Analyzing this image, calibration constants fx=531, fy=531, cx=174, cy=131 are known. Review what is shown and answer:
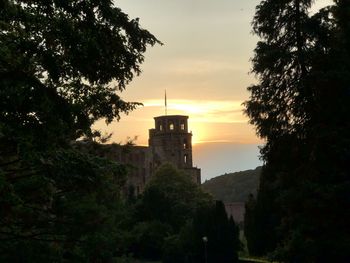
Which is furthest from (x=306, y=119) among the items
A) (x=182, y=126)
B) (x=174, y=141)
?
(x=182, y=126)

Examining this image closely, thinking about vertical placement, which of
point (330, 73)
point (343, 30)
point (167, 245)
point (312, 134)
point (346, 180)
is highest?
point (343, 30)

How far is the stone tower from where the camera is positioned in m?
119

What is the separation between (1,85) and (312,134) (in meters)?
13.1

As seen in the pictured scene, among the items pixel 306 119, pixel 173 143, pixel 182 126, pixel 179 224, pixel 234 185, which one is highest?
pixel 182 126

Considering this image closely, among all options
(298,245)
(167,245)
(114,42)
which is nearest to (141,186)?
(167,245)

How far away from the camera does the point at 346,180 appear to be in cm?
1870

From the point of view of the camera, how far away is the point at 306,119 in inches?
823

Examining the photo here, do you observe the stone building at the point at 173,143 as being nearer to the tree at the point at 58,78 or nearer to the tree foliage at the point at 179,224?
the tree foliage at the point at 179,224

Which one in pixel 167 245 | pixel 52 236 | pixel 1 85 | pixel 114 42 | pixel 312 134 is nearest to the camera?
pixel 1 85

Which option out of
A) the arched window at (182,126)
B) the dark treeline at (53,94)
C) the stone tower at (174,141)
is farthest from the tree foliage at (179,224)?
the arched window at (182,126)

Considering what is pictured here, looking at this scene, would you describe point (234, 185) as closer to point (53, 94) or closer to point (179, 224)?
point (179, 224)

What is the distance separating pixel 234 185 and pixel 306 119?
145605 mm

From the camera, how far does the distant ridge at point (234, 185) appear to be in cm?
15562

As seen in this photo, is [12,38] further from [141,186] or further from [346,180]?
[141,186]
